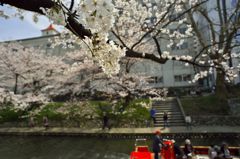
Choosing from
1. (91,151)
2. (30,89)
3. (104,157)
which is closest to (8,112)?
(30,89)

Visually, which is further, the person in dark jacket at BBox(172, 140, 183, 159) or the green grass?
the green grass

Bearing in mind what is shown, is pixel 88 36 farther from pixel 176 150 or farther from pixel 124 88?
pixel 124 88

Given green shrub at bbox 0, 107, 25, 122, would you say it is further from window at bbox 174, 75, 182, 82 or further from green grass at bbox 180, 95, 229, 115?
window at bbox 174, 75, 182, 82

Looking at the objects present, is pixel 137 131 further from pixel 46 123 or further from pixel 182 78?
pixel 182 78

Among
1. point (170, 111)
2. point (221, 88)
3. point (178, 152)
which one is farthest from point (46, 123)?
point (221, 88)

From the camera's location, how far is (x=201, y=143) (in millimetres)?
14055

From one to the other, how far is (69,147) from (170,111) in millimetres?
10441

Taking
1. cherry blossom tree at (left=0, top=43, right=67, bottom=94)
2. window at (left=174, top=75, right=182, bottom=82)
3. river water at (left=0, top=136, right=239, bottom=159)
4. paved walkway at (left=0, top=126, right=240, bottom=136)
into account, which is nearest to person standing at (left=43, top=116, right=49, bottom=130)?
paved walkway at (left=0, top=126, right=240, bottom=136)

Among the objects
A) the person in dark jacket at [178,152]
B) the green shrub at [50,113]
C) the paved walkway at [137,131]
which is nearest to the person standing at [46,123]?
the paved walkway at [137,131]

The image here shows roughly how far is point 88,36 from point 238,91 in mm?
23316

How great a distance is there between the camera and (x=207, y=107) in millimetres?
20328

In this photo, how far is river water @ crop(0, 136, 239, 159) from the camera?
41.4ft

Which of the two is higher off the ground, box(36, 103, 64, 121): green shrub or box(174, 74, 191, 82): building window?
box(174, 74, 191, 82): building window

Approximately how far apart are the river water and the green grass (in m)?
5.30
